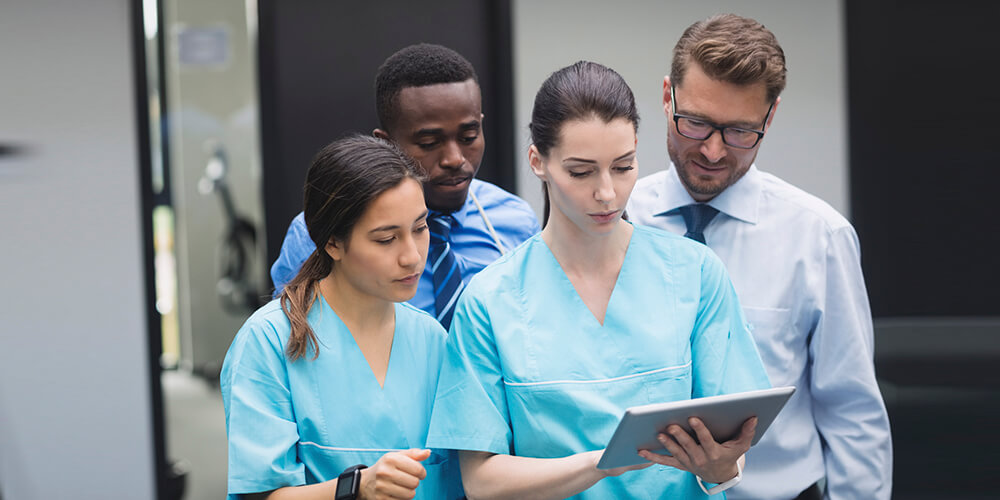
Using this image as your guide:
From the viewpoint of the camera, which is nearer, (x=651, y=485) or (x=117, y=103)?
(x=651, y=485)

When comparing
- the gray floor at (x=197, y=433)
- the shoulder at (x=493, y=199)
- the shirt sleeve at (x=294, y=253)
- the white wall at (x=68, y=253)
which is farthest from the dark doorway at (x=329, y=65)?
the shirt sleeve at (x=294, y=253)

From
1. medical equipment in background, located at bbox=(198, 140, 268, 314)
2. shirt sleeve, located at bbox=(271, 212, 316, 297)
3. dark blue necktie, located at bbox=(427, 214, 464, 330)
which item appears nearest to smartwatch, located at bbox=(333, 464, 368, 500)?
dark blue necktie, located at bbox=(427, 214, 464, 330)

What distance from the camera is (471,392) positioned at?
1271 mm

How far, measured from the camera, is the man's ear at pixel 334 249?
1370 millimetres

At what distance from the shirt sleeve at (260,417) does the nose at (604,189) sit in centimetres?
51

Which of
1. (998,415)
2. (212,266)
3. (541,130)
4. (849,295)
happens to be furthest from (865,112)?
(212,266)

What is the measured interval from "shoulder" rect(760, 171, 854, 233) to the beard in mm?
66

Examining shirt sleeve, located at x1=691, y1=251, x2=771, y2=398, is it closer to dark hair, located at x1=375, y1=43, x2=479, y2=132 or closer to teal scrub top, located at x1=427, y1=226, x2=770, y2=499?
teal scrub top, located at x1=427, y1=226, x2=770, y2=499

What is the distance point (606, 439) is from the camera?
4.12 feet

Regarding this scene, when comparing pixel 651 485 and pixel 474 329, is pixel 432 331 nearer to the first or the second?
pixel 474 329

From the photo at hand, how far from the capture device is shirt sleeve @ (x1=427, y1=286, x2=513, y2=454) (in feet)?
4.13

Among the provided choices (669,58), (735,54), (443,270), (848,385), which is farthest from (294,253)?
(669,58)

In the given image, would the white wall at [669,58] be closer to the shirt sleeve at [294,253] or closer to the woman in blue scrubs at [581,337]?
the shirt sleeve at [294,253]

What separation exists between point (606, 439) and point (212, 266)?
8.84ft
